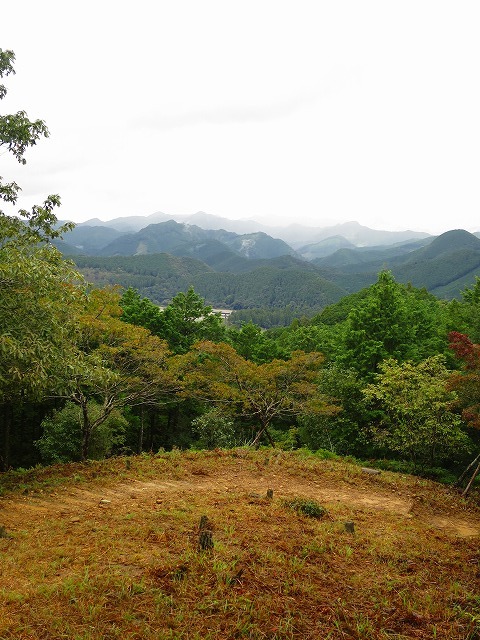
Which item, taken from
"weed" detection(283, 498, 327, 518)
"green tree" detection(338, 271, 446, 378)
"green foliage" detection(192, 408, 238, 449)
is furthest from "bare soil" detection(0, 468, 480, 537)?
"green tree" detection(338, 271, 446, 378)

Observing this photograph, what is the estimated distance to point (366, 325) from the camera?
901 inches

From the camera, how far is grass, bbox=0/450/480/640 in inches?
143

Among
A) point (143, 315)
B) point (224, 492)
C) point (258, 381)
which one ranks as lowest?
point (224, 492)

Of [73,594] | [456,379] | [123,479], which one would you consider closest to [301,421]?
[456,379]

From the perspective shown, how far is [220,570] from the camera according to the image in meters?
4.42

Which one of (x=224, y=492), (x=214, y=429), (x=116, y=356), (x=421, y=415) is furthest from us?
(x=214, y=429)

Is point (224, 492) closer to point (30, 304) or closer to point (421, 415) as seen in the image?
point (30, 304)

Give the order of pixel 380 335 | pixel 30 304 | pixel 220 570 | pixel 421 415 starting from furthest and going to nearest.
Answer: pixel 380 335 < pixel 421 415 < pixel 30 304 < pixel 220 570

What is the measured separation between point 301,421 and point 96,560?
55.6 ft

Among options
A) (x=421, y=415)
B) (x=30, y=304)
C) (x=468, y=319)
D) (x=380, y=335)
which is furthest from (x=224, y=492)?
(x=468, y=319)

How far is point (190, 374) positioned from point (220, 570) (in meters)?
12.0

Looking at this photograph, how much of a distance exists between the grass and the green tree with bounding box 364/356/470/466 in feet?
27.8

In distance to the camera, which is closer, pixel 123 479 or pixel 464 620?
pixel 464 620

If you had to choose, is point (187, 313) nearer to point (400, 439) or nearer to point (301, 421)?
point (301, 421)
